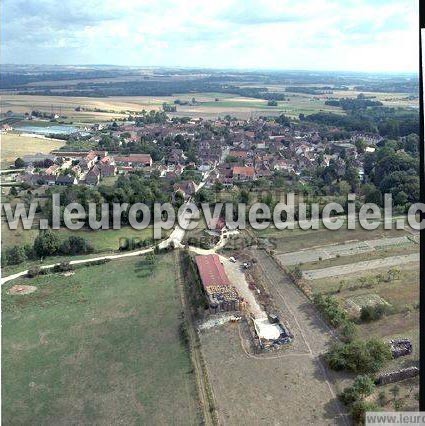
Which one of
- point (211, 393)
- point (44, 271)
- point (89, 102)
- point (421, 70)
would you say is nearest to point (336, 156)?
point (44, 271)

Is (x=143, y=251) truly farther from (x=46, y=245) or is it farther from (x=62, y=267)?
(x=46, y=245)

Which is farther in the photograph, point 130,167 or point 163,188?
point 130,167

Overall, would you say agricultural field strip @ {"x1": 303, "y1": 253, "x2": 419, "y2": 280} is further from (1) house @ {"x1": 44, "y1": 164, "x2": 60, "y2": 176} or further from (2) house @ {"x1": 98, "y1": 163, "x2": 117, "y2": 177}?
(1) house @ {"x1": 44, "y1": 164, "x2": 60, "y2": 176}

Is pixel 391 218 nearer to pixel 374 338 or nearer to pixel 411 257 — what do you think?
pixel 411 257

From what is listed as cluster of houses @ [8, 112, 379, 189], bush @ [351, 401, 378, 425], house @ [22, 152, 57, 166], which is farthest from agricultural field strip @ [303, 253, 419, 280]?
house @ [22, 152, 57, 166]

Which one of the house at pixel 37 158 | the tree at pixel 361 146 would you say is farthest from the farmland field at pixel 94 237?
the tree at pixel 361 146

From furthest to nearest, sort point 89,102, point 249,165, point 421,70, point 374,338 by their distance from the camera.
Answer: point 89,102 → point 249,165 → point 374,338 → point 421,70
